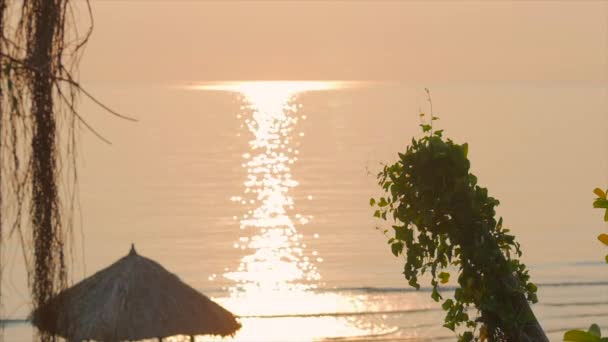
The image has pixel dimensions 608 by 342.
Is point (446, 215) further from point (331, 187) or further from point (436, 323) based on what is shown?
point (331, 187)

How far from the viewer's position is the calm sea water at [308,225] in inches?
1202

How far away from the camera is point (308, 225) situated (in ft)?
163

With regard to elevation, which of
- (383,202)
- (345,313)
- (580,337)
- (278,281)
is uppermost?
(278,281)

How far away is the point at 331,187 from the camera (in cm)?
6556

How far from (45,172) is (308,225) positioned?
47568 mm

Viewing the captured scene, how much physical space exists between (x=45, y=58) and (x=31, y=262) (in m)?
0.40

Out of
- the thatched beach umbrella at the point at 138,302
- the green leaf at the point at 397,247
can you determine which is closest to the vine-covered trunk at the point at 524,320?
the green leaf at the point at 397,247

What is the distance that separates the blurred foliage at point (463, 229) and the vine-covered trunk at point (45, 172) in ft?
5.00

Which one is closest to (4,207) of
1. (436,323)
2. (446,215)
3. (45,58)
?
(45,58)

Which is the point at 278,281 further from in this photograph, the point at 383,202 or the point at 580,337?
the point at 580,337

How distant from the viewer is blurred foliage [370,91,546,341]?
11.8ft

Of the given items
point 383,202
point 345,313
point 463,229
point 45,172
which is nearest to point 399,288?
point 345,313

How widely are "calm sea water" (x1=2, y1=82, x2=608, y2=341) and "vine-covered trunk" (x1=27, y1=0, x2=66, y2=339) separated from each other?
38cm

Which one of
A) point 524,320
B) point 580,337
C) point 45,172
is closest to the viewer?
point 45,172
